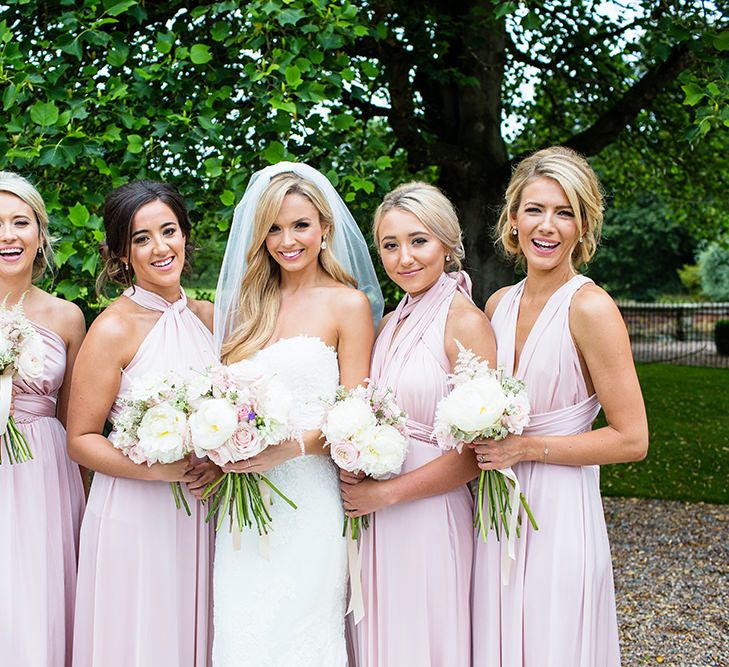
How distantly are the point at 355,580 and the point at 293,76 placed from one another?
9.15ft

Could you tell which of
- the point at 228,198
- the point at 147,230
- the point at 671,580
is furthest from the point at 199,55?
the point at 671,580

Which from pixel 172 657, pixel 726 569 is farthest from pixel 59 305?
pixel 726 569

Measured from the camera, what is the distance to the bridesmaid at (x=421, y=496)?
3.60 m

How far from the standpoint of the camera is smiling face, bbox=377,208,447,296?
12.3ft

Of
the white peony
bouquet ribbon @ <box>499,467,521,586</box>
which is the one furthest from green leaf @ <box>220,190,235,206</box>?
bouquet ribbon @ <box>499,467,521,586</box>

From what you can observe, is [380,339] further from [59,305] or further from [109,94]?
[109,94]

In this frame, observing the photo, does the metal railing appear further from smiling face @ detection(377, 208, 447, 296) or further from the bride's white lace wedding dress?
the bride's white lace wedding dress

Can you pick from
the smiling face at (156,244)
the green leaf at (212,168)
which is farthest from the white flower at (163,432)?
the green leaf at (212,168)

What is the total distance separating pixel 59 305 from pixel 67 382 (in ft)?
1.29

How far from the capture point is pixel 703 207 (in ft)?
42.9

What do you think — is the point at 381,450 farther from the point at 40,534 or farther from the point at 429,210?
the point at 40,534

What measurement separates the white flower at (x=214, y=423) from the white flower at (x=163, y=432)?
5.2 inches

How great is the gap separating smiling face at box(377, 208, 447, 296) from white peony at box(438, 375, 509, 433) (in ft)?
2.50

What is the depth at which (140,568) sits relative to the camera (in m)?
3.82
